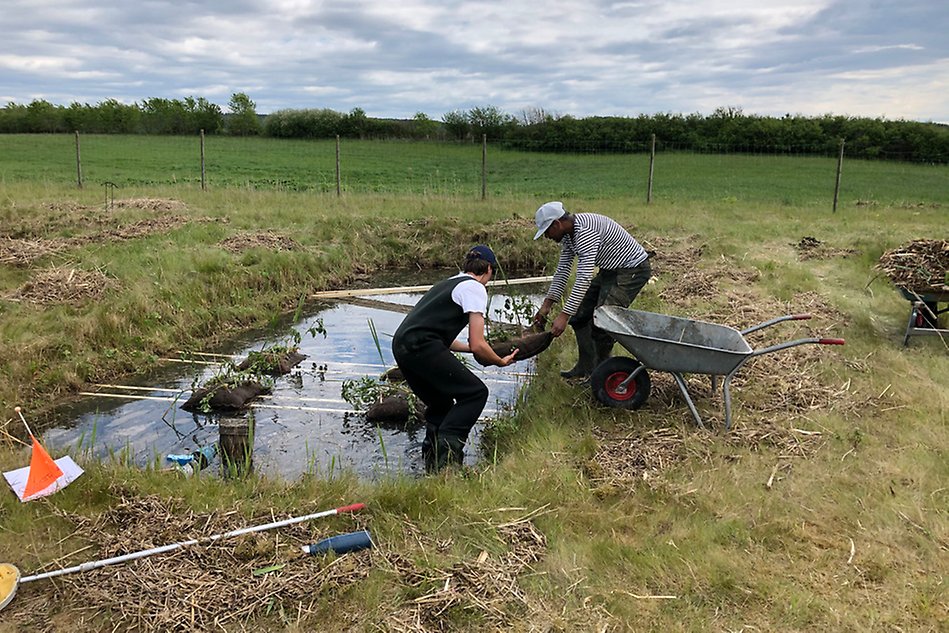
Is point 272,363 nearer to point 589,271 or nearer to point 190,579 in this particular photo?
point 589,271

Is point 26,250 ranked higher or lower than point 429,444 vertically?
higher

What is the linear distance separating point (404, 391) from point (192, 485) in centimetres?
225

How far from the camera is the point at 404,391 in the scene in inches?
233

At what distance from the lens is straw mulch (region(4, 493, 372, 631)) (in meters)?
2.98

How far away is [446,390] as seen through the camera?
474 centimetres

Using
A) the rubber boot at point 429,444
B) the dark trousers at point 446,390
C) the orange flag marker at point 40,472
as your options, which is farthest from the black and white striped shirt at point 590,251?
the orange flag marker at point 40,472

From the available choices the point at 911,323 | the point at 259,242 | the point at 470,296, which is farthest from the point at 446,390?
the point at 259,242

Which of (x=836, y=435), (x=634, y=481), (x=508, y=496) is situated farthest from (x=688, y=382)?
(x=508, y=496)

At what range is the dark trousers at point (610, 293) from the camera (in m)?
5.57

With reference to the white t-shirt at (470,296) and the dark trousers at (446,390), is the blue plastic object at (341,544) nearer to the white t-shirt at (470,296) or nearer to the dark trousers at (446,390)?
the dark trousers at (446,390)

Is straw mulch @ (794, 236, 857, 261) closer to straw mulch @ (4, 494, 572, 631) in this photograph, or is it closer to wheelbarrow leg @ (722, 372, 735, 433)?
wheelbarrow leg @ (722, 372, 735, 433)

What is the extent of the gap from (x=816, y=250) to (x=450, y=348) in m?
7.85

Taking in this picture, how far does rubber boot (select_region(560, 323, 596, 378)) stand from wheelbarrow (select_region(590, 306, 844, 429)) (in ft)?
1.67

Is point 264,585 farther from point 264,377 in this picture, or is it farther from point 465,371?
point 264,377
